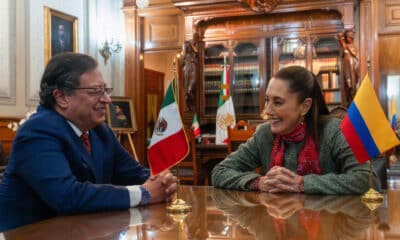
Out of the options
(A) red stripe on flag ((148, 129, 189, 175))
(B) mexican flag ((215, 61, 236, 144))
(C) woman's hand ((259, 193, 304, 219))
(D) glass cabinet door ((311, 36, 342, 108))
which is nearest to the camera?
(C) woman's hand ((259, 193, 304, 219))

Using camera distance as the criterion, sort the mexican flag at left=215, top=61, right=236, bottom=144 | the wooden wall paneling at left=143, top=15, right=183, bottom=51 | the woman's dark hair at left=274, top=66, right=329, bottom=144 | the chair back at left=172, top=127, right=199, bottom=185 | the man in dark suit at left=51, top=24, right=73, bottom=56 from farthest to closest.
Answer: the wooden wall paneling at left=143, top=15, right=183, bottom=51 < the man in dark suit at left=51, top=24, right=73, bottom=56 < the mexican flag at left=215, top=61, right=236, bottom=144 < the chair back at left=172, top=127, right=199, bottom=185 < the woman's dark hair at left=274, top=66, right=329, bottom=144

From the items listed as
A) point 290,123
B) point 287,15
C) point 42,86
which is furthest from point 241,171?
point 287,15

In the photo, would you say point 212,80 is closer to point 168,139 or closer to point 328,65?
point 328,65

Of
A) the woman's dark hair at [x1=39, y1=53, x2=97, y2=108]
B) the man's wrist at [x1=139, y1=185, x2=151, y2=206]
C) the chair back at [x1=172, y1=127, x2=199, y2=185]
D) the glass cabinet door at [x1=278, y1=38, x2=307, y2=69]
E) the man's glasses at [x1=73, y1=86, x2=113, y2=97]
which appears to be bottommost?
the chair back at [x1=172, y1=127, x2=199, y2=185]

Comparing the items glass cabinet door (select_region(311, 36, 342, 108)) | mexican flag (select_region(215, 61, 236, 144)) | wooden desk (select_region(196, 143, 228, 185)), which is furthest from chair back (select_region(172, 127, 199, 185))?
glass cabinet door (select_region(311, 36, 342, 108))

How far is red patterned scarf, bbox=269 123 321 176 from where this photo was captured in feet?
5.95

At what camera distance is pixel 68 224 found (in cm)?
113

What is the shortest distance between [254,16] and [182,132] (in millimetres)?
5876

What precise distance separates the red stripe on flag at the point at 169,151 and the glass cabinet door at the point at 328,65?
5426 millimetres

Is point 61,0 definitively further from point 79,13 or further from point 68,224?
point 68,224

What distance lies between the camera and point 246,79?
7.00 m

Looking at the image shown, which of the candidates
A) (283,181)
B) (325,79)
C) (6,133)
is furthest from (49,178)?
(325,79)

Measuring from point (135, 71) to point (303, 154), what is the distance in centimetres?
595

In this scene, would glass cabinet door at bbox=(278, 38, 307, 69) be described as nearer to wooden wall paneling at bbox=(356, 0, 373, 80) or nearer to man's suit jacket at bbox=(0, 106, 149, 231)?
wooden wall paneling at bbox=(356, 0, 373, 80)
